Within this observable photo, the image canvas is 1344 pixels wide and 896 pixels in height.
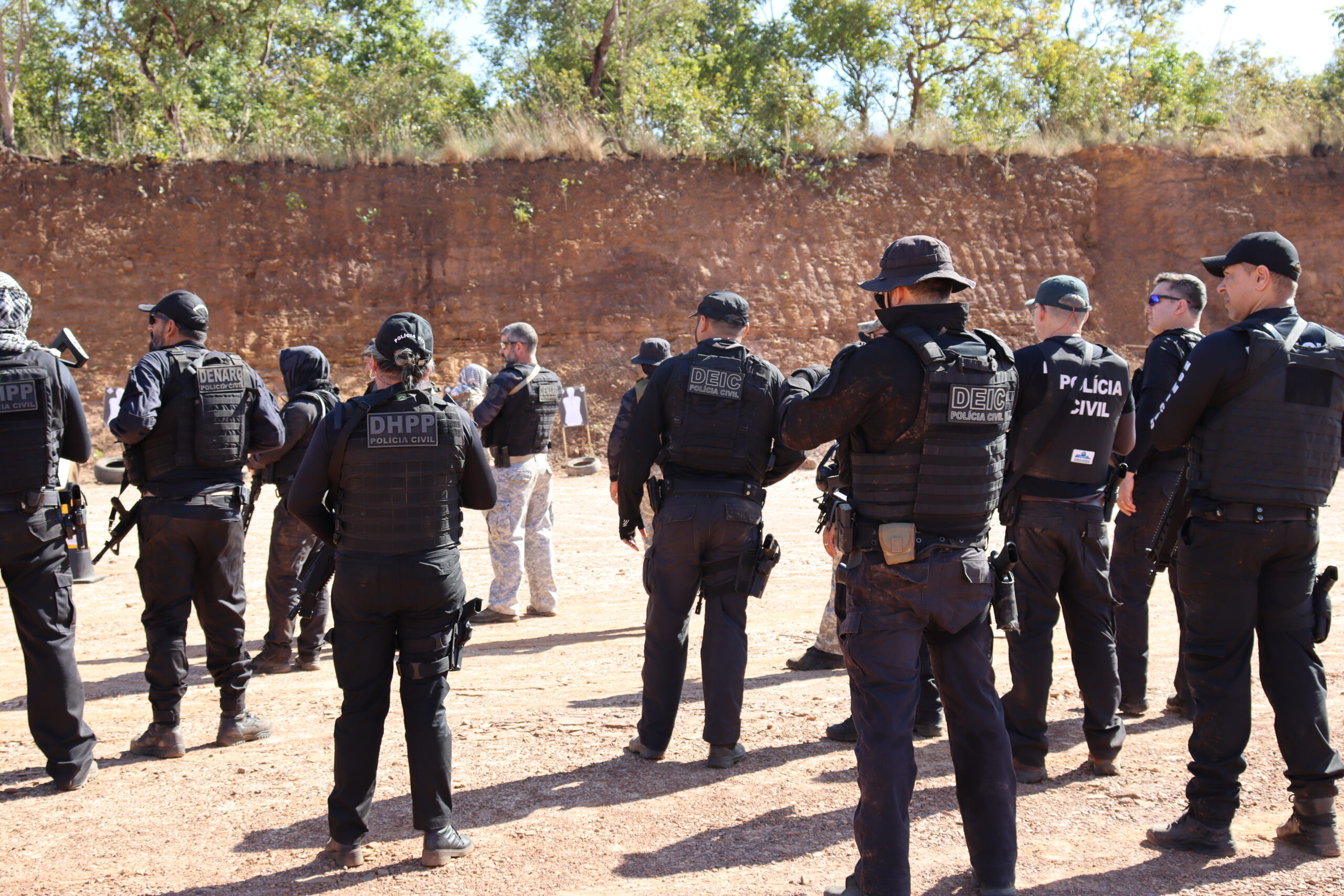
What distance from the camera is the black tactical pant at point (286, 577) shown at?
6.83 meters

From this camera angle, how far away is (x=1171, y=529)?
440 centimetres

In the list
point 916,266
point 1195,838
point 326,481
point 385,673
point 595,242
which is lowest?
point 1195,838

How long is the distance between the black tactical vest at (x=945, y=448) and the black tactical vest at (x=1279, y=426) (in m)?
1.04

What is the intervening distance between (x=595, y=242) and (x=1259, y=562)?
57.3ft

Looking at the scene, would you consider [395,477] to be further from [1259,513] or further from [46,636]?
[1259,513]

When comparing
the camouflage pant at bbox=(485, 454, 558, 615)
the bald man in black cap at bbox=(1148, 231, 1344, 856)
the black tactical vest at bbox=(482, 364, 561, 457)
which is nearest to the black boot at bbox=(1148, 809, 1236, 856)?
the bald man in black cap at bbox=(1148, 231, 1344, 856)

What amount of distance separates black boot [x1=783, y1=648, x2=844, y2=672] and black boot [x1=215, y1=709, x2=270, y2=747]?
302 centimetres

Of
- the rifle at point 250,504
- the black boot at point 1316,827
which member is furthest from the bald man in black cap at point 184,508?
the black boot at point 1316,827

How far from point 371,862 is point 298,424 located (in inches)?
129

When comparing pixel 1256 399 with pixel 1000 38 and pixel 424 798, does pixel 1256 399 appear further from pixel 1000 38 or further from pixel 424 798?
pixel 1000 38

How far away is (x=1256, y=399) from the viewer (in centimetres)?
400

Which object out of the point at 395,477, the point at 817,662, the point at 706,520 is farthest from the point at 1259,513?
the point at 395,477

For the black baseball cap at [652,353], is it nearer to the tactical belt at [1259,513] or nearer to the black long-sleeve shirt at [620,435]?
the black long-sleeve shirt at [620,435]

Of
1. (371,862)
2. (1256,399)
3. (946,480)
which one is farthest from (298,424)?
(1256,399)
